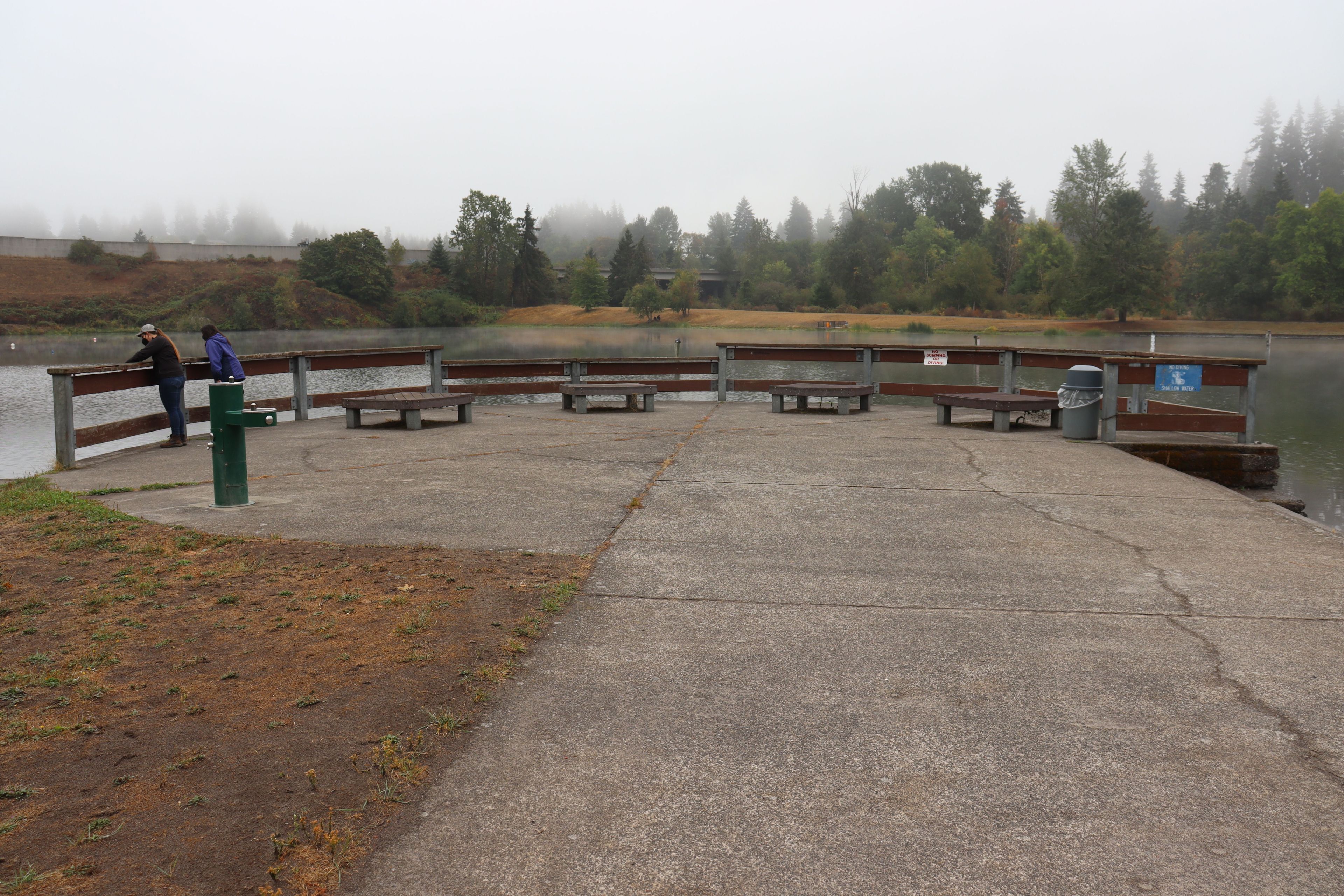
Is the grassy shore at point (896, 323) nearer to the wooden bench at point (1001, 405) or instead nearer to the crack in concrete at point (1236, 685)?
the wooden bench at point (1001, 405)

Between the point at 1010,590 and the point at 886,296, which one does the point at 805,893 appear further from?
the point at 886,296

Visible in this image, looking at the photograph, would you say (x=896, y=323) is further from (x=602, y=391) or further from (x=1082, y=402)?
(x=1082, y=402)

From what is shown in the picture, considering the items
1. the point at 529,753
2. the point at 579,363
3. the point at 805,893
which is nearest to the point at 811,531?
the point at 529,753

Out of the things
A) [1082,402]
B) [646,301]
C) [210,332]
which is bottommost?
[1082,402]

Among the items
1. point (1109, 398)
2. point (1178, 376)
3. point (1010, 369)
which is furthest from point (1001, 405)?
point (1010, 369)

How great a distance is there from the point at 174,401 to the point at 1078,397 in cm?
1113

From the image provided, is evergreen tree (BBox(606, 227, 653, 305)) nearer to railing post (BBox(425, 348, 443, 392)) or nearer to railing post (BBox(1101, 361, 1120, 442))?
railing post (BBox(425, 348, 443, 392))

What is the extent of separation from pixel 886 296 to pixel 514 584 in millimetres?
97686

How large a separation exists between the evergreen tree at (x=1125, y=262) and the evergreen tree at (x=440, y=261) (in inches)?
2751

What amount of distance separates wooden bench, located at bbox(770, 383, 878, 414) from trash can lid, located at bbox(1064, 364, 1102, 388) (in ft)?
10.7

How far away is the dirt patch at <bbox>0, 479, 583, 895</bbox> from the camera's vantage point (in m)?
2.60

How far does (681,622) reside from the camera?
4.69m

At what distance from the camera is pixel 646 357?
46281 mm

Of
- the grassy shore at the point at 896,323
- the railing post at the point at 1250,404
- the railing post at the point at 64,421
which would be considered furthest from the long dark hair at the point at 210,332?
the grassy shore at the point at 896,323
